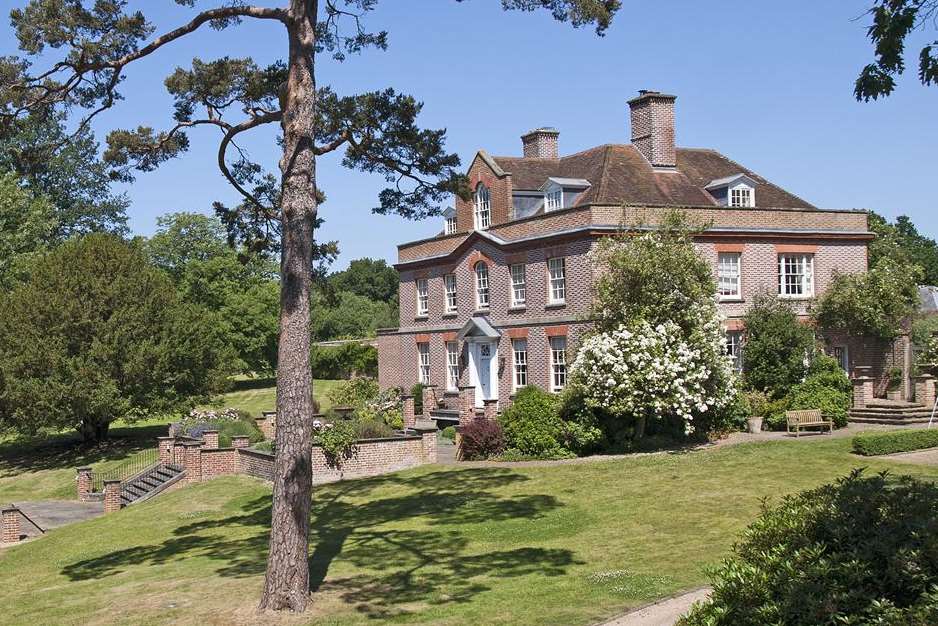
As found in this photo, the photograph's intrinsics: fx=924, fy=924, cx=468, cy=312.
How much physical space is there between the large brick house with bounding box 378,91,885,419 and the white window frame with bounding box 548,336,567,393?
0.04 m

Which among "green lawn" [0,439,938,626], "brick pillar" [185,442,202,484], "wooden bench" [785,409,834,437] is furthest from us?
"brick pillar" [185,442,202,484]

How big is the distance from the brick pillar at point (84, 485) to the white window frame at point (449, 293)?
50.0 feet

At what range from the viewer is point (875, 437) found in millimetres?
24031

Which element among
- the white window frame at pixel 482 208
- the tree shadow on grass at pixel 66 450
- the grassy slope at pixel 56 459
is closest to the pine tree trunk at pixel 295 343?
the white window frame at pixel 482 208

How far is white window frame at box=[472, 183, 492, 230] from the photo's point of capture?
3737cm

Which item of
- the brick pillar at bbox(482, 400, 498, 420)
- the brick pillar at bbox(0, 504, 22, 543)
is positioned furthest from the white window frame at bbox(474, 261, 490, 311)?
the brick pillar at bbox(0, 504, 22, 543)

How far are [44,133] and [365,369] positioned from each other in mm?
25853

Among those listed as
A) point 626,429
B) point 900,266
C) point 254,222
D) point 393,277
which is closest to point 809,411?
point 626,429

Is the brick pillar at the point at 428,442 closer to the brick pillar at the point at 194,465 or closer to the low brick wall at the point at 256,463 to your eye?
the low brick wall at the point at 256,463

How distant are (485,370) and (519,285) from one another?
4049mm

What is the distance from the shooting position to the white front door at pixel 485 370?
35.8m

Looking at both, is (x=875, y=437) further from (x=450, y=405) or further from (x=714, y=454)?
(x=450, y=405)

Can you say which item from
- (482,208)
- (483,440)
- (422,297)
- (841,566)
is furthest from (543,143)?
(841,566)

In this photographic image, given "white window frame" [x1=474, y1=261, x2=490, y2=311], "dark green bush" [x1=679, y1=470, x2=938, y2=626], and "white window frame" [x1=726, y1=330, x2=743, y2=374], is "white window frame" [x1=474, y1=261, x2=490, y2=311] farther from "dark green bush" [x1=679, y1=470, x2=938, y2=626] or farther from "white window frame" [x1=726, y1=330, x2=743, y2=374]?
"dark green bush" [x1=679, y1=470, x2=938, y2=626]
